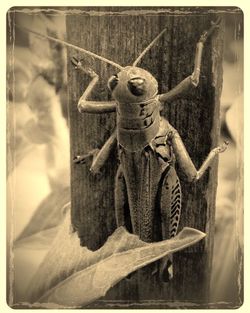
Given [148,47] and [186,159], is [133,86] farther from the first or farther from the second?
[186,159]

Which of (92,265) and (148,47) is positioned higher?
(148,47)

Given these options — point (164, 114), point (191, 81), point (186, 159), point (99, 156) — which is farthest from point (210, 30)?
point (99, 156)

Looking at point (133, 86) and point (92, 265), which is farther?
point (92, 265)

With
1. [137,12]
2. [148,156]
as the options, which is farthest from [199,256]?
[137,12]

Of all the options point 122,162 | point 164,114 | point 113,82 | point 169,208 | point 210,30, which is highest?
point 210,30

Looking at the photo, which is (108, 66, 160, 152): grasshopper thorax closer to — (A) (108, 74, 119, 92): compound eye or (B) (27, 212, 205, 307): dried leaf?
(A) (108, 74, 119, 92): compound eye

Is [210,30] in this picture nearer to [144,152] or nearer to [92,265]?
[144,152]
